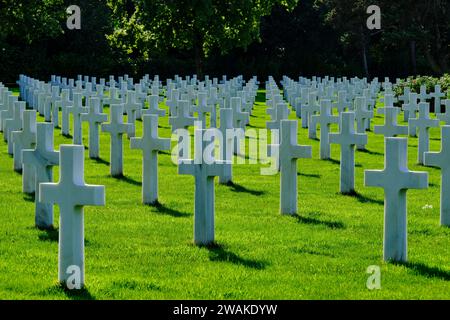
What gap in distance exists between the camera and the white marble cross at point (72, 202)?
8.09 m

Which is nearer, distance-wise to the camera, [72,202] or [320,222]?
[72,202]

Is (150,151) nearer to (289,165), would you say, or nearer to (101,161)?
(289,165)

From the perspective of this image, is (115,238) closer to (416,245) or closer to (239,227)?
(239,227)

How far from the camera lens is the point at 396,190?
920 centimetres

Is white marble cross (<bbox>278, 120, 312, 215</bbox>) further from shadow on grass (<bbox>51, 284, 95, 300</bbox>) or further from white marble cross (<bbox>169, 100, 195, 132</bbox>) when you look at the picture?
white marble cross (<bbox>169, 100, 195, 132</bbox>)

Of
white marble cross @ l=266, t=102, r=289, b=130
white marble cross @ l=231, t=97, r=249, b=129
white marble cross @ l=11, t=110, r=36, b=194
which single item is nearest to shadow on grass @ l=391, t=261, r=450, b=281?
white marble cross @ l=11, t=110, r=36, b=194

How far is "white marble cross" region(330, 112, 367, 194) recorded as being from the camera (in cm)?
1366

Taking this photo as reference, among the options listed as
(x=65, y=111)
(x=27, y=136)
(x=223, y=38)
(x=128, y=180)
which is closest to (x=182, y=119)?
(x=128, y=180)

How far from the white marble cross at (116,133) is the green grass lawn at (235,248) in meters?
0.75

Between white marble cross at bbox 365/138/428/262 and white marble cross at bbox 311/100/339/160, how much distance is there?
28.2 feet

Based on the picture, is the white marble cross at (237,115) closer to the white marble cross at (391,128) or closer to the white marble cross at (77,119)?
the white marble cross at (391,128)

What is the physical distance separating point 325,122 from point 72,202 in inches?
405

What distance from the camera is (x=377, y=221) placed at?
11.7 metres
